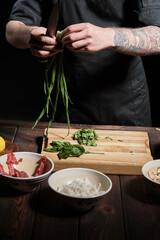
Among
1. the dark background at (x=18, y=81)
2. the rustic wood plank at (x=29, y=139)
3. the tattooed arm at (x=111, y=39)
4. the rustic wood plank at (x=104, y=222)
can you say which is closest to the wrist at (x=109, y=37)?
the tattooed arm at (x=111, y=39)

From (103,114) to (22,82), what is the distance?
7.09 feet

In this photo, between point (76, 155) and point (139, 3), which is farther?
point (139, 3)

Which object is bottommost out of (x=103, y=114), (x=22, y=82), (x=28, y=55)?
(x=22, y=82)

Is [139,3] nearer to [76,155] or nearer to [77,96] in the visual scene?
[77,96]

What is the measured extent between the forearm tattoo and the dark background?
2269mm

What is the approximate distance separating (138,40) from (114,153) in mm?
687

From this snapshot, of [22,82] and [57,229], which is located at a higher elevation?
[57,229]

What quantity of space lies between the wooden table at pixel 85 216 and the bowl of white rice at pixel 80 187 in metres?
0.06

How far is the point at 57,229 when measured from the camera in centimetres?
114

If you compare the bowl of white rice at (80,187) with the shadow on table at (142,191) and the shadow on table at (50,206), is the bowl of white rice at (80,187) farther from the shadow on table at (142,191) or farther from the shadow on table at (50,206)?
the shadow on table at (142,191)

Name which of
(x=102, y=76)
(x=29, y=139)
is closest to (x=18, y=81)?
(x=102, y=76)

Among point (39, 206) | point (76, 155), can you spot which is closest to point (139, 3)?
point (76, 155)

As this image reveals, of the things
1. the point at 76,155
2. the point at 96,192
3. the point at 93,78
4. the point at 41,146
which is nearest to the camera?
the point at 96,192

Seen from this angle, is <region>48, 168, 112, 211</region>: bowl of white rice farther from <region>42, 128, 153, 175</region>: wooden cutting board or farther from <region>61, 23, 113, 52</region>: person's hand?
<region>61, 23, 113, 52</region>: person's hand
